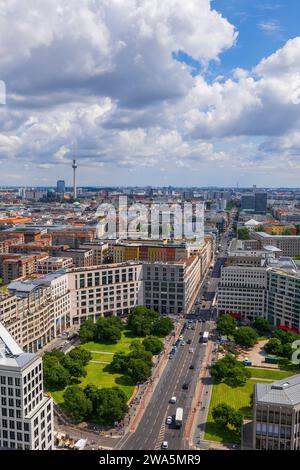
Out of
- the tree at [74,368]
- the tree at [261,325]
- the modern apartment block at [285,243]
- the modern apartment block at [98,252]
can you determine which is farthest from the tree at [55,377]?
the modern apartment block at [285,243]

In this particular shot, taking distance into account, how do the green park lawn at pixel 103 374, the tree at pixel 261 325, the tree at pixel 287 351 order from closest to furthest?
the green park lawn at pixel 103 374, the tree at pixel 287 351, the tree at pixel 261 325

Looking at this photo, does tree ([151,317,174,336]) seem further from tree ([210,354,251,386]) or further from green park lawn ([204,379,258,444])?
green park lawn ([204,379,258,444])

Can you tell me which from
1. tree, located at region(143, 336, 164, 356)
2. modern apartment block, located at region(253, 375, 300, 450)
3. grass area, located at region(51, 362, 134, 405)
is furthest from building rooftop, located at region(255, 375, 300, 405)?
tree, located at region(143, 336, 164, 356)

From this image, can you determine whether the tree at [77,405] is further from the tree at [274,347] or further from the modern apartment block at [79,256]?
the modern apartment block at [79,256]

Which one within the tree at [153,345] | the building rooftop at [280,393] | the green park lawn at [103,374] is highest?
the building rooftop at [280,393]

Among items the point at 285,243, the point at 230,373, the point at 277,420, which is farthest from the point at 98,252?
the point at 277,420

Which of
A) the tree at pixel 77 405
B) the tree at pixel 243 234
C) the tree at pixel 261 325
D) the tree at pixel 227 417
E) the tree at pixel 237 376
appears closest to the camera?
the tree at pixel 227 417
